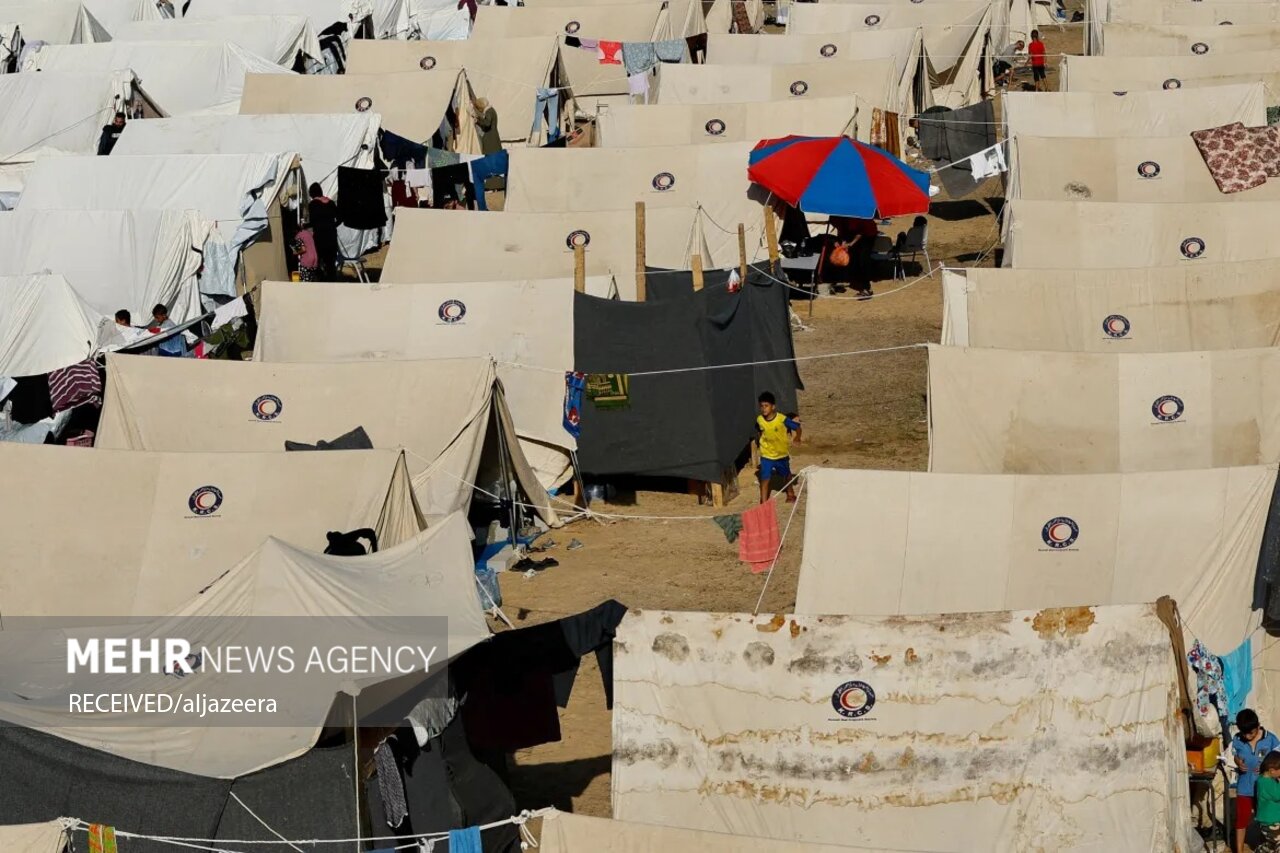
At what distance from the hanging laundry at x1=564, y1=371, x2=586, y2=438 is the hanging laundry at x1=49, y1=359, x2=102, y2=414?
5.30 metres

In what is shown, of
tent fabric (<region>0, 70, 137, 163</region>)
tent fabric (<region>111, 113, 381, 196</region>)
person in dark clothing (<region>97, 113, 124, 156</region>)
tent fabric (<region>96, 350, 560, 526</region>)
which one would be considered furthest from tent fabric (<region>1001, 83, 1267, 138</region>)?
tent fabric (<region>0, 70, 137, 163</region>)

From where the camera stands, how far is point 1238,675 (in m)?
15.5

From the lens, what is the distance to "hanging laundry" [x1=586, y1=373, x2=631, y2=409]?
69.3ft

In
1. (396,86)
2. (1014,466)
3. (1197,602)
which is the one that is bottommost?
(1197,602)

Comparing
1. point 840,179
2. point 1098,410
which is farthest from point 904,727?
point 840,179

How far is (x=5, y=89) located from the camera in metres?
32.8

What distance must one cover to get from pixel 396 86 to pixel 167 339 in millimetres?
10986

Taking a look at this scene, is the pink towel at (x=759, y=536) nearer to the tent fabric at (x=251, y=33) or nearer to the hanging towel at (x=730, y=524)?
the hanging towel at (x=730, y=524)

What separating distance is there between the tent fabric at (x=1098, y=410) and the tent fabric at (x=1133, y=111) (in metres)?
10.9

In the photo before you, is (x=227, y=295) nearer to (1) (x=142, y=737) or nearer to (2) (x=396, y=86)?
(2) (x=396, y=86)

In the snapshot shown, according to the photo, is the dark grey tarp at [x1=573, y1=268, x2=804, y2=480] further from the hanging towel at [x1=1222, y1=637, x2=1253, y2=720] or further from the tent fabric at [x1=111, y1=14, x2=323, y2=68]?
the tent fabric at [x1=111, y1=14, x2=323, y2=68]

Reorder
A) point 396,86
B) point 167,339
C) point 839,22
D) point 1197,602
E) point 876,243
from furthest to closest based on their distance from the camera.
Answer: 1. point 839,22
2. point 396,86
3. point 876,243
4. point 167,339
5. point 1197,602

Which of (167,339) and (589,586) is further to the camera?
(167,339)

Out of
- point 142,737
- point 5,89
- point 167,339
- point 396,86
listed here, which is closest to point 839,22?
point 396,86
